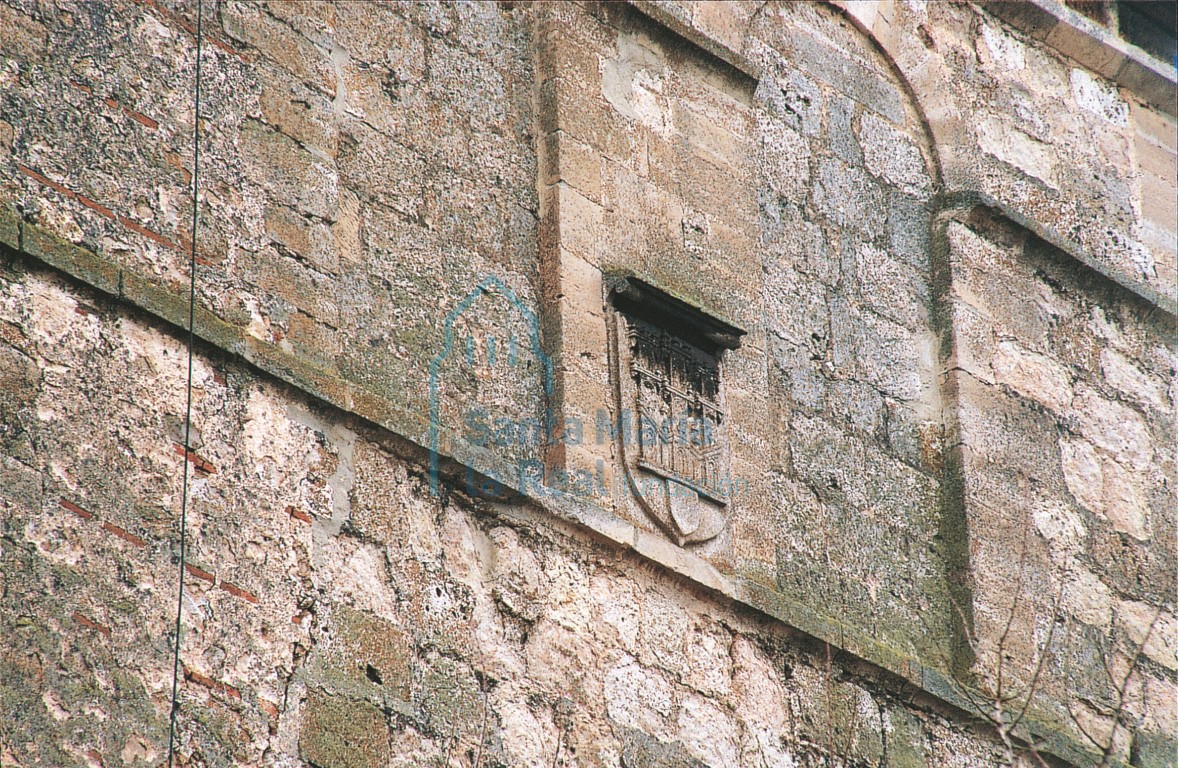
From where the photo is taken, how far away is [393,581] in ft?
18.0

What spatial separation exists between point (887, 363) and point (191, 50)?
2.49 m

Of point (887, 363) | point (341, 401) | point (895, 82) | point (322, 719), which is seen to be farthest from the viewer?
point (895, 82)

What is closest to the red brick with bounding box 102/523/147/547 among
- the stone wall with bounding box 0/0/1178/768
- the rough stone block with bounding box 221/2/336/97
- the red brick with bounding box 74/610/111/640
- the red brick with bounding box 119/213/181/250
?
the stone wall with bounding box 0/0/1178/768

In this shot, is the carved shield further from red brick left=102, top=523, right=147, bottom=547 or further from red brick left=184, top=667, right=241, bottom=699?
red brick left=102, top=523, right=147, bottom=547

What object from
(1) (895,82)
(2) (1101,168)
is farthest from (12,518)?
(2) (1101,168)

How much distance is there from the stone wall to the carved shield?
0.08 feet

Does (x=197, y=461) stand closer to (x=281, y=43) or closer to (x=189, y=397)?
(x=189, y=397)

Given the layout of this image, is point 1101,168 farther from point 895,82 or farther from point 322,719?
point 322,719

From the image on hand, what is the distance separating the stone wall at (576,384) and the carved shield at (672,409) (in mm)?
25

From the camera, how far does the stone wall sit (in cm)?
508

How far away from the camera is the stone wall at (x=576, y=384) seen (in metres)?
5.08

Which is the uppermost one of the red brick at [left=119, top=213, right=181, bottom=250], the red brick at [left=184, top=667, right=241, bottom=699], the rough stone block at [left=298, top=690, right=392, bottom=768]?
the red brick at [left=119, top=213, right=181, bottom=250]

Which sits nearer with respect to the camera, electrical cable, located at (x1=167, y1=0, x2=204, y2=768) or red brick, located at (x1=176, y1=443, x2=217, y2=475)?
electrical cable, located at (x1=167, y1=0, x2=204, y2=768)

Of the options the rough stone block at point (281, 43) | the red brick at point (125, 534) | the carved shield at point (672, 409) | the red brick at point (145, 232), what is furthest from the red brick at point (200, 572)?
the rough stone block at point (281, 43)
